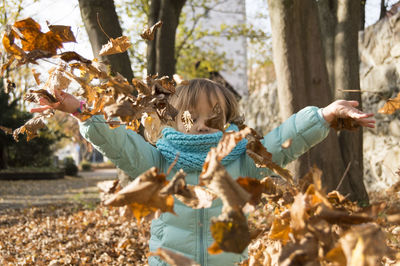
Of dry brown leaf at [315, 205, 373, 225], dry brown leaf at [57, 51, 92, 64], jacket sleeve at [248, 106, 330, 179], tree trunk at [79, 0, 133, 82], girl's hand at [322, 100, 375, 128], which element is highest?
tree trunk at [79, 0, 133, 82]

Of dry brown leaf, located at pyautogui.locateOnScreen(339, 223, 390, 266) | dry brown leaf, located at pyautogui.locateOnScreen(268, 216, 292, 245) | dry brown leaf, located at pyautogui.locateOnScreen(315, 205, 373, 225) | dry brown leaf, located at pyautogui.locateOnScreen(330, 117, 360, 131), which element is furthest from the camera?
dry brown leaf, located at pyautogui.locateOnScreen(330, 117, 360, 131)

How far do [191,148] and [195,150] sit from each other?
2 centimetres

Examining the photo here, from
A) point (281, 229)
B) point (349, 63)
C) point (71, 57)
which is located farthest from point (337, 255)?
point (349, 63)

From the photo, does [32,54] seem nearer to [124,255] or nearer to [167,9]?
[124,255]

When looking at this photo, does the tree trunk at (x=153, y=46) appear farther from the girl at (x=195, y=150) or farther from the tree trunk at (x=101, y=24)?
the girl at (x=195, y=150)

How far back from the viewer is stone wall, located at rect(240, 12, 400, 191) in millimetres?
6457

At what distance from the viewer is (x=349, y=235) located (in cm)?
91

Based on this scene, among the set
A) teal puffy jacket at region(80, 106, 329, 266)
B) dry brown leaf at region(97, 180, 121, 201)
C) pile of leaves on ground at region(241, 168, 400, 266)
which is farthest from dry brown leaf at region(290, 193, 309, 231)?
teal puffy jacket at region(80, 106, 329, 266)

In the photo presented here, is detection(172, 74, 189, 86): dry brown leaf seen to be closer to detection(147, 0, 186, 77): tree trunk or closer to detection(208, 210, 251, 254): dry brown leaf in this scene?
detection(208, 210, 251, 254): dry brown leaf

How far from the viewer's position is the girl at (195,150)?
5.64 ft

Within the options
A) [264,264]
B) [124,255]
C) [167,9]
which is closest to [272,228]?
[264,264]

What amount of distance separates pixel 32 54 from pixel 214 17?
14.9 metres

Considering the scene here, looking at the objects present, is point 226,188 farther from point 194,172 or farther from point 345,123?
point 194,172

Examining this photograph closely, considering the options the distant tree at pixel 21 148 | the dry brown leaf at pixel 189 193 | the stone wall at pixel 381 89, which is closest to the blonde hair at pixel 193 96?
the dry brown leaf at pixel 189 193
